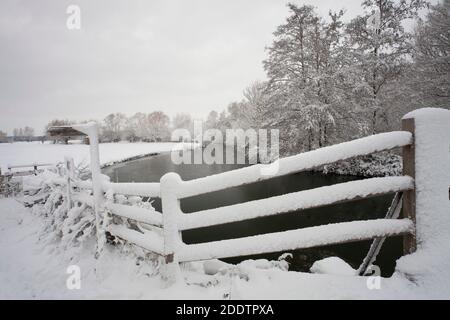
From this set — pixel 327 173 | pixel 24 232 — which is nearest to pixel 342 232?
pixel 24 232

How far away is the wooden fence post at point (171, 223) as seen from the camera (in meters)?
2.70

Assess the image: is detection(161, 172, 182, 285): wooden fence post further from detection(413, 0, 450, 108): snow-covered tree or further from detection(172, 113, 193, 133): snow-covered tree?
detection(172, 113, 193, 133): snow-covered tree

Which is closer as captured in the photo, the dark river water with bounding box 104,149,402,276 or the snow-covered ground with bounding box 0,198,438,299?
the snow-covered ground with bounding box 0,198,438,299

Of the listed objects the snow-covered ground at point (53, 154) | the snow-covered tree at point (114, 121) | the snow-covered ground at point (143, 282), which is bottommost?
the snow-covered ground at point (143, 282)

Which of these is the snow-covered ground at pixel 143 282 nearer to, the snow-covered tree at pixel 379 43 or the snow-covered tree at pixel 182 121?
the snow-covered tree at pixel 379 43

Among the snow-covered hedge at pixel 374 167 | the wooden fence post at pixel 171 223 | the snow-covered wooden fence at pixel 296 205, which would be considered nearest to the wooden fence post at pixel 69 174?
the snow-covered wooden fence at pixel 296 205

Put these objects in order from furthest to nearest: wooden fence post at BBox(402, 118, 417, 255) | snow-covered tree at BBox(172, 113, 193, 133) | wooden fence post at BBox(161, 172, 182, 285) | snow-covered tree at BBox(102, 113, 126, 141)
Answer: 1. snow-covered tree at BBox(172, 113, 193, 133)
2. snow-covered tree at BBox(102, 113, 126, 141)
3. wooden fence post at BBox(161, 172, 182, 285)
4. wooden fence post at BBox(402, 118, 417, 255)

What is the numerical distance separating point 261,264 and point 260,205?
3.25ft

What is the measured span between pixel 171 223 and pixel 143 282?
88 centimetres

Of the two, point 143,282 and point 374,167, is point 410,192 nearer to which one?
point 143,282

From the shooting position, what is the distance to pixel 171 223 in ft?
8.89

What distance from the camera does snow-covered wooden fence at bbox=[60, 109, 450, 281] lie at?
7.05 feet

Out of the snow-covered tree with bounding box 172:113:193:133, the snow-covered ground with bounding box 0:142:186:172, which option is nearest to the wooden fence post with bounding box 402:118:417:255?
the snow-covered ground with bounding box 0:142:186:172

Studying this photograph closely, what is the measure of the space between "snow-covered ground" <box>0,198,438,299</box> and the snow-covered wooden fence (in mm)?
276
